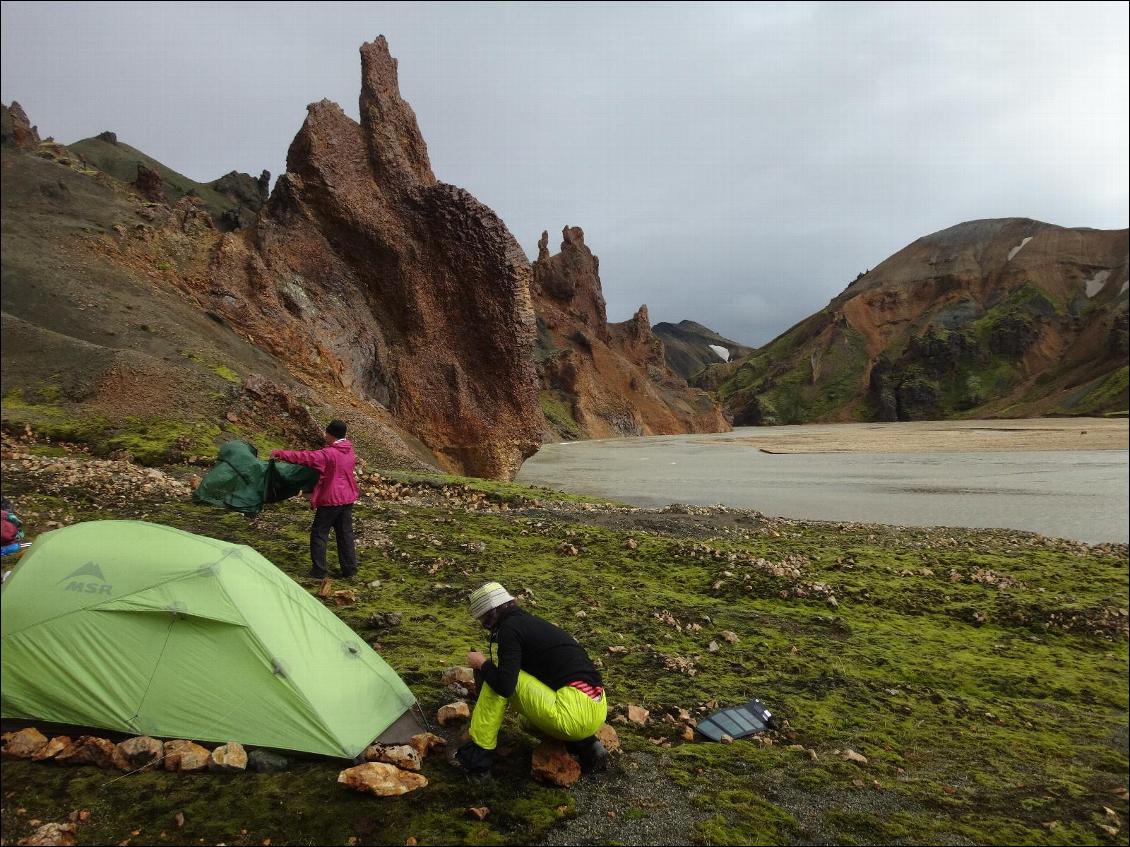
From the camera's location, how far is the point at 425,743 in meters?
6.16

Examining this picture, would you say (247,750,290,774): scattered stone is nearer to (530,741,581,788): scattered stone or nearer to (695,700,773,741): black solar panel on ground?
(530,741,581,788): scattered stone

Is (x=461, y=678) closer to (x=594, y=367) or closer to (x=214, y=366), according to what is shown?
(x=214, y=366)

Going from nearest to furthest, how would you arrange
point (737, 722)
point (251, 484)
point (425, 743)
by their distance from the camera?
point (425, 743), point (737, 722), point (251, 484)

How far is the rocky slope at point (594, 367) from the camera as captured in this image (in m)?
114

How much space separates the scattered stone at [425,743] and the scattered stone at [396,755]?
0.47ft

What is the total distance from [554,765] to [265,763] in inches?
101

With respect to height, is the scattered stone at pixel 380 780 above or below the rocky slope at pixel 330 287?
below

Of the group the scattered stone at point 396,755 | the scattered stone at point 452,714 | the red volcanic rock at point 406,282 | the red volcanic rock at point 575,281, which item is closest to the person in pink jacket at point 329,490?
the scattered stone at point 452,714

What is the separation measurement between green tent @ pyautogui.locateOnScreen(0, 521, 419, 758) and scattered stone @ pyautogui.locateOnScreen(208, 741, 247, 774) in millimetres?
217

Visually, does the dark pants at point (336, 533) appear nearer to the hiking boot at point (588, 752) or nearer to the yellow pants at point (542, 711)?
the yellow pants at point (542, 711)

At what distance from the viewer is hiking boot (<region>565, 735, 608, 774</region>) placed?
6.12 m

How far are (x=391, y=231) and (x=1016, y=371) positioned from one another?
178m

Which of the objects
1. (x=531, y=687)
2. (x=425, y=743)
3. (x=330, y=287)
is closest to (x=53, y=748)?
(x=425, y=743)

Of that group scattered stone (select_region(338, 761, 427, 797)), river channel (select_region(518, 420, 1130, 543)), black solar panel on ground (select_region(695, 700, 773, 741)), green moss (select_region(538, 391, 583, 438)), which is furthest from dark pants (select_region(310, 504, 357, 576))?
green moss (select_region(538, 391, 583, 438))
